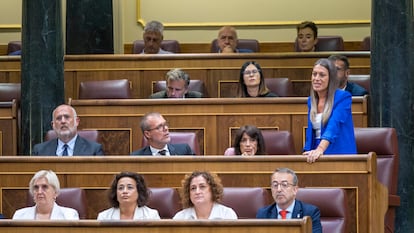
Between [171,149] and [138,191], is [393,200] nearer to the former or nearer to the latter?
[171,149]

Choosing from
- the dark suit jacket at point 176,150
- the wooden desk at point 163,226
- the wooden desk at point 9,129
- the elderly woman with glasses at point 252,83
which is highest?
the elderly woman with glasses at point 252,83

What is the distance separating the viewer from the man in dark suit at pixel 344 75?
28.6 ft

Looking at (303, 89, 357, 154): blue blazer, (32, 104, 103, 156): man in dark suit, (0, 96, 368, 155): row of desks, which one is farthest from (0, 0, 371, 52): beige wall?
(303, 89, 357, 154): blue blazer

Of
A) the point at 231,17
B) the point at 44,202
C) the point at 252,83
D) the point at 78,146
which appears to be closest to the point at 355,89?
the point at 252,83

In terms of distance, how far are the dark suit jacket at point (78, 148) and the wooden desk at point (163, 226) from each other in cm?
179

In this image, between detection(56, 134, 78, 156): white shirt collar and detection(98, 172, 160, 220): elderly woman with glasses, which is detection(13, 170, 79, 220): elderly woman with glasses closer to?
detection(98, 172, 160, 220): elderly woman with glasses

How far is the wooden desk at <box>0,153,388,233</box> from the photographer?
7.08 meters

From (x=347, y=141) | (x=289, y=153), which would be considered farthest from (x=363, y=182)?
(x=289, y=153)

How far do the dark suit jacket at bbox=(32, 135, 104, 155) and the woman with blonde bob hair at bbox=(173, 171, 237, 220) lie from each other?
1353 mm

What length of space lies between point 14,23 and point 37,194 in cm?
652

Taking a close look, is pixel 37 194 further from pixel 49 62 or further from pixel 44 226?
pixel 49 62

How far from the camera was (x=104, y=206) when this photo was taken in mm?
7324

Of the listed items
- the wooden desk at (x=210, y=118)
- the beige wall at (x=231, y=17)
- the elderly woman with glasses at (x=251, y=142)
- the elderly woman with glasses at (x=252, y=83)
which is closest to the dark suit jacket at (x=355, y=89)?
the wooden desk at (x=210, y=118)

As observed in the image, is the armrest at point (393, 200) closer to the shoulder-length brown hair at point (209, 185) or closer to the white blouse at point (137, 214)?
the shoulder-length brown hair at point (209, 185)
